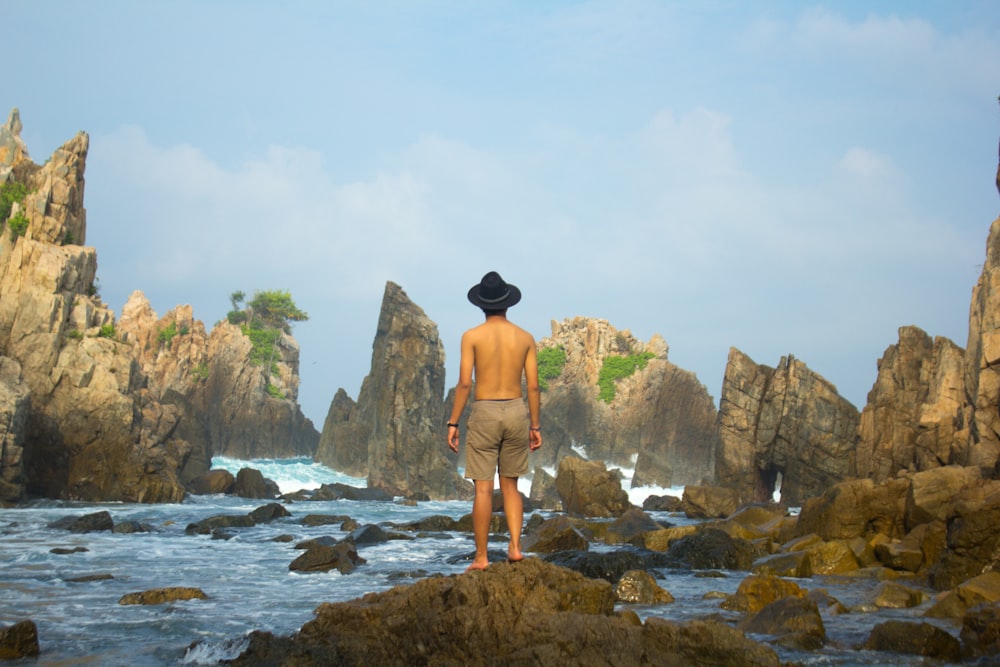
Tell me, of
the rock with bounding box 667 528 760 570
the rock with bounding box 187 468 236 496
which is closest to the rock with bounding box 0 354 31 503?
the rock with bounding box 187 468 236 496

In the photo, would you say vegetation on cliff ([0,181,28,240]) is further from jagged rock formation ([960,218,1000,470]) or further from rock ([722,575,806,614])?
jagged rock formation ([960,218,1000,470])

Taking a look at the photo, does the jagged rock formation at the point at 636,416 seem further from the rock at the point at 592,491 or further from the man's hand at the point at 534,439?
the man's hand at the point at 534,439

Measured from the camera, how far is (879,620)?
33.7ft

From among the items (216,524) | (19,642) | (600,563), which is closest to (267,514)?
(216,524)

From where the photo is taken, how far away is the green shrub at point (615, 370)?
83.9 m

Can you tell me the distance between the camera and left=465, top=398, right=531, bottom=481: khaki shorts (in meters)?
7.65

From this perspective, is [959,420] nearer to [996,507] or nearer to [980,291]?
[980,291]

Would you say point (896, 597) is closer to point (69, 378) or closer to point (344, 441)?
point (69, 378)

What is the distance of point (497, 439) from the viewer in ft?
25.2

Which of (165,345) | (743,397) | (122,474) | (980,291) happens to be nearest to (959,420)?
(980,291)

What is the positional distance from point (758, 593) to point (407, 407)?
4724 cm

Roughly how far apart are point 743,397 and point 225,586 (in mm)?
40059

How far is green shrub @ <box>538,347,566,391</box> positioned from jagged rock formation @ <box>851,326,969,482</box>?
48796mm

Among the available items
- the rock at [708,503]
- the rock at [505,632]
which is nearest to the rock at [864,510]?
the rock at [505,632]
